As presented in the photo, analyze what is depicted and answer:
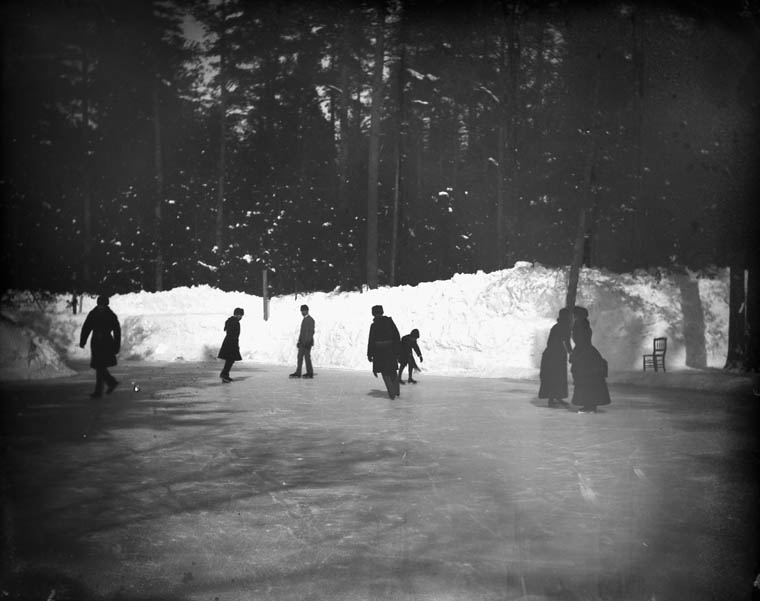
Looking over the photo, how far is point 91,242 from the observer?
1499 inches

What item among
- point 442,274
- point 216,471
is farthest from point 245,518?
point 442,274

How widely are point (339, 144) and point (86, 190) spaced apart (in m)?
13.9

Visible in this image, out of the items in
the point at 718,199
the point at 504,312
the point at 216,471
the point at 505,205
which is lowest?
the point at 216,471

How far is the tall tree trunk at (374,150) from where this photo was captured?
112ft

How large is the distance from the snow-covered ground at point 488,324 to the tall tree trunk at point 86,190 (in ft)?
18.3

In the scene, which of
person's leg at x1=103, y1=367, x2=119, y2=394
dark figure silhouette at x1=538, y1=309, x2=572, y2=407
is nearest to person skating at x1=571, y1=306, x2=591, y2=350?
dark figure silhouette at x1=538, y1=309, x2=572, y2=407

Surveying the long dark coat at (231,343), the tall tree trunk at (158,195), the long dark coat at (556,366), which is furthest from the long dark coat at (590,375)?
the tall tree trunk at (158,195)

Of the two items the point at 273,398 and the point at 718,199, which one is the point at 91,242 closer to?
the point at 273,398

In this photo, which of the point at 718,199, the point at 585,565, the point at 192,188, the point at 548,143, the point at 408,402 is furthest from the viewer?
the point at 192,188

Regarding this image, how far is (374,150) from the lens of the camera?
34.9 metres

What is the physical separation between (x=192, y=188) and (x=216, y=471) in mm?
34362

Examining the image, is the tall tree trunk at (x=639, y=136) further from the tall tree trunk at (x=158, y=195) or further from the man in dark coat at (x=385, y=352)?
the tall tree trunk at (x=158, y=195)

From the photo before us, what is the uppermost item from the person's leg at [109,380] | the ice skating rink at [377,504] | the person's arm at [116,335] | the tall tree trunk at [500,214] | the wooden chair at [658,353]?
the tall tree trunk at [500,214]

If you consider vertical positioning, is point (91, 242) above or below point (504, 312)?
above
